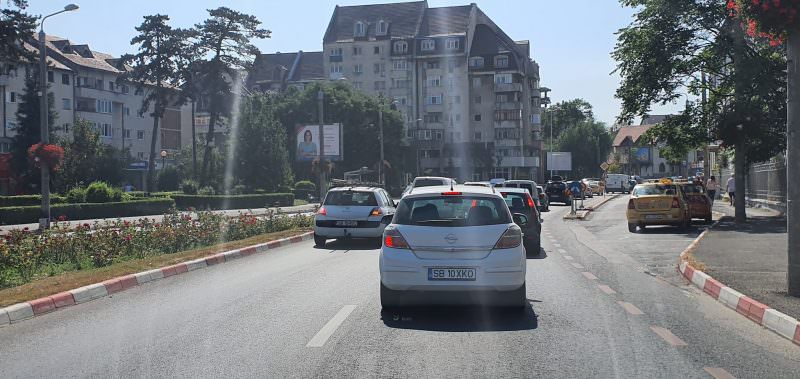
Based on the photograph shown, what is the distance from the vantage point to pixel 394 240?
9.37 metres

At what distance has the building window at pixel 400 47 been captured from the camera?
348 feet

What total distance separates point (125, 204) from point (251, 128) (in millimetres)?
25341

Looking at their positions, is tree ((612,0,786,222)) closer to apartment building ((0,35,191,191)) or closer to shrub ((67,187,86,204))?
shrub ((67,187,86,204))

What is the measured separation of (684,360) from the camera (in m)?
7.08

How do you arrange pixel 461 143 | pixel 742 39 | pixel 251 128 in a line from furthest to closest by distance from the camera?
pixel 461 143, pixel 251 128, pixel 742 39

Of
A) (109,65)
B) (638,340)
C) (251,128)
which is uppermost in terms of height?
(109,65)

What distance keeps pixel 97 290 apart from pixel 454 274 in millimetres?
5945

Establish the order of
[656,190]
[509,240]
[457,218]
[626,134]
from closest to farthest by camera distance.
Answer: [509,240] < [457,218] < [656,190] < [626,134]

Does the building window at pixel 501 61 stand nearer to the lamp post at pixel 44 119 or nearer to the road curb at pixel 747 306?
the lamp post at pixel 44 119

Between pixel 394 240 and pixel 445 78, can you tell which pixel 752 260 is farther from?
pixel 445 78

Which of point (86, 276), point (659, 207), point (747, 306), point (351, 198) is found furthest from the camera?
point (659, 207)

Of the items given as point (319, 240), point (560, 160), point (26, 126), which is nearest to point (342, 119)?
point (26, 126)

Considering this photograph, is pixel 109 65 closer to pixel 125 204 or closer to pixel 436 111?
pixel 436 111

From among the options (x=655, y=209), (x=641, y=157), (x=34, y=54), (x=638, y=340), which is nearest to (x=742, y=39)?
(x=655, y=209)
